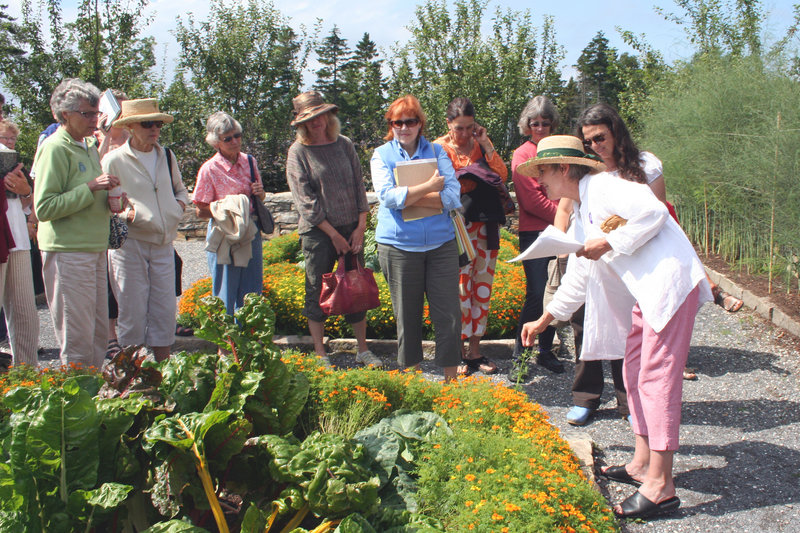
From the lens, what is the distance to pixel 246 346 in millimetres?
2803

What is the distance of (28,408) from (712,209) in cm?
895

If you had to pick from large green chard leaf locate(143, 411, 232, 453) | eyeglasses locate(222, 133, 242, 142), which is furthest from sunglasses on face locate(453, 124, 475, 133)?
large green chard leaf locate(143, 411, 232, 453)

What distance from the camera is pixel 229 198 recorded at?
16.7ft

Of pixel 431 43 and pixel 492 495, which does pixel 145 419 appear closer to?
pixel 492 495

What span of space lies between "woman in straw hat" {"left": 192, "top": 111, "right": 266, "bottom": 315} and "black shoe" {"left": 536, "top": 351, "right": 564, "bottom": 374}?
2424 mm

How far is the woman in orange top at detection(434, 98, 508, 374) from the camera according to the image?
509 centimetres

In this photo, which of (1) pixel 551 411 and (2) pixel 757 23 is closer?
(1) pixel 551 411

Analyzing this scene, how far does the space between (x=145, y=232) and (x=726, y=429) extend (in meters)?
4.13

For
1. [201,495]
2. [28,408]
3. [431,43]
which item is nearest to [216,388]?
[201,495]

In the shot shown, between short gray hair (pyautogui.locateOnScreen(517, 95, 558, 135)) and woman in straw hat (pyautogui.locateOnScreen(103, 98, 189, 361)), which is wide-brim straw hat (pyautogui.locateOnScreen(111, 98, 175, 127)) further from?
short gray hair (pyautogui.locateOnScreen(517, 95, 558, 135))

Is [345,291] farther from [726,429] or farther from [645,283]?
[726,429]

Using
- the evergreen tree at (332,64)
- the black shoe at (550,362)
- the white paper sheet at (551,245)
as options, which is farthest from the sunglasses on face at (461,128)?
the evergreen tree at (332,64)

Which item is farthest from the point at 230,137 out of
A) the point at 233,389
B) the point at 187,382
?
the point at 233,389

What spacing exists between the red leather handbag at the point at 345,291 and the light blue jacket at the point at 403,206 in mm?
566
